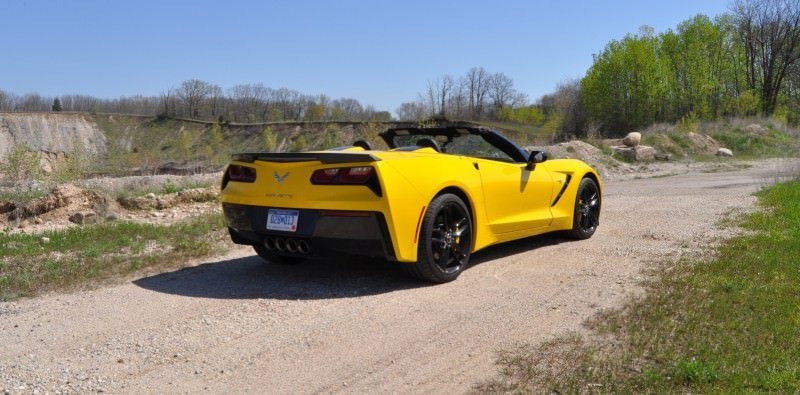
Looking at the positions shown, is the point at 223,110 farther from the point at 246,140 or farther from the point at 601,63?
the point at 601,63

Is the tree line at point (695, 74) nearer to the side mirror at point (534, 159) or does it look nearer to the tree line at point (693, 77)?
the tree line at point (693, 77)

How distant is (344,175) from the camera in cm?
482

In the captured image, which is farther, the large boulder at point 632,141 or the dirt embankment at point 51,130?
the dirt embankment at point 51,130

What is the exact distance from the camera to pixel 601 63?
63.7 m

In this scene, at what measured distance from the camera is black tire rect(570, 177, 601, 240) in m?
7.10

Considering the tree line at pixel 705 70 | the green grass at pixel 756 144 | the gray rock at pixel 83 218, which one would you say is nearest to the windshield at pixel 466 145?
the gray rock at pixel 83 218

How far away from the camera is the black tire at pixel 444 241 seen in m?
Answer: 4.98

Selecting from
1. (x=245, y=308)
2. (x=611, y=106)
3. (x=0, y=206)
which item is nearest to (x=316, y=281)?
(x=245, y=308)

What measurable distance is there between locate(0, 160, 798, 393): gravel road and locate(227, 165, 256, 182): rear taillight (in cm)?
88

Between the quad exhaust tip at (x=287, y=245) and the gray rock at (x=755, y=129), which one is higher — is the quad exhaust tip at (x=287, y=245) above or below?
below

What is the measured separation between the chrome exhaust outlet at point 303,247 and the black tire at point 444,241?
2.59 ft

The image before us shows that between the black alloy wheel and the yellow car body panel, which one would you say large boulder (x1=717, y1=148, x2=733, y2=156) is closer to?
the black alloy wheel

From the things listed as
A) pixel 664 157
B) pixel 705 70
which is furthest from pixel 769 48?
pixel 664 157

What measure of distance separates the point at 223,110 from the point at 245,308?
155142mm
